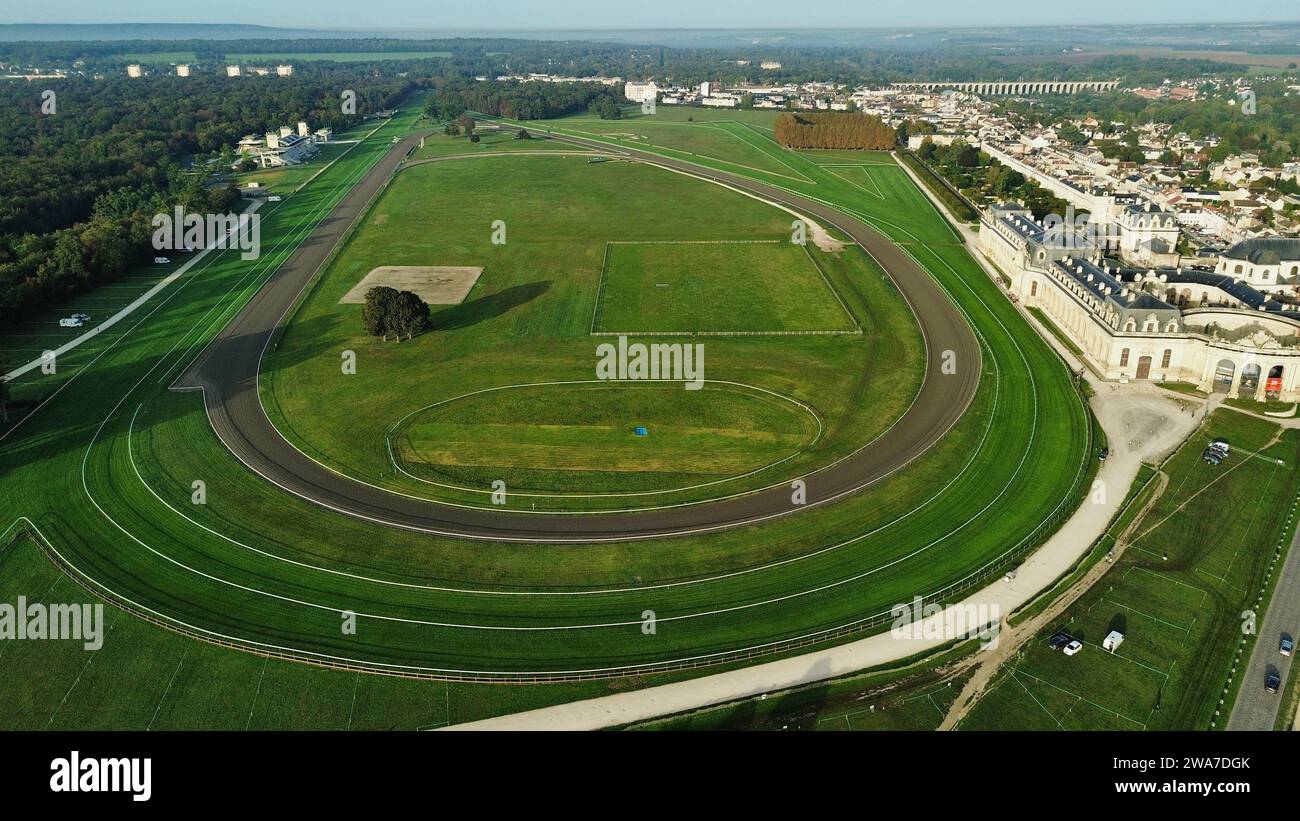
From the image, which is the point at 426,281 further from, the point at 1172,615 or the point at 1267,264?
the point at 1267,264

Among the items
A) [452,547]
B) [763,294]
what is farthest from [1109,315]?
[452,547]

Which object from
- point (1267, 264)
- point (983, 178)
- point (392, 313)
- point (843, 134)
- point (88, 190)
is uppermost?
point (843, 134)

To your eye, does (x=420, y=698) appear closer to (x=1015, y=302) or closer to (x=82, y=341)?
(x=82, y=341)

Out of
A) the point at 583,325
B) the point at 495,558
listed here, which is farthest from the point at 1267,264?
the point at 495,558

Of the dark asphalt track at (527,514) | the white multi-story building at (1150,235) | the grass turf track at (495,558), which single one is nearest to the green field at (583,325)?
the dark asphalt track at (527,514)

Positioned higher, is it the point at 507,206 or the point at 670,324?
the point at 507,206

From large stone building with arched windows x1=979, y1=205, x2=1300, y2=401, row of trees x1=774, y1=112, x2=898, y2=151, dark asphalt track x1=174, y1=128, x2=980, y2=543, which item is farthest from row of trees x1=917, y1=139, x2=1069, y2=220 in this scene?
dark asphalt track x1=174, y1=128, x2=980, y2=543
